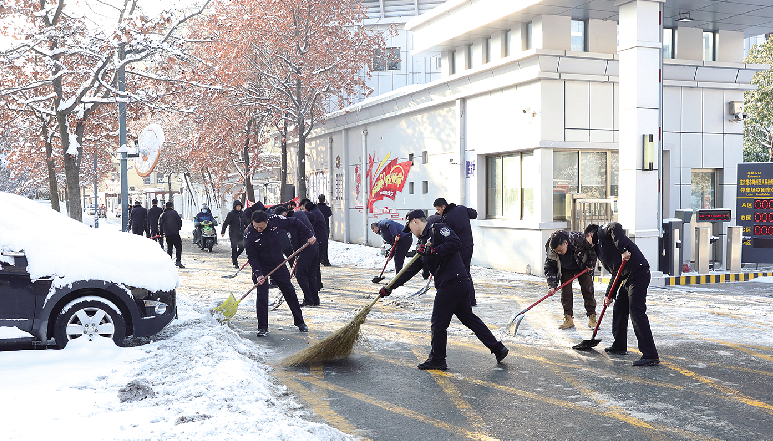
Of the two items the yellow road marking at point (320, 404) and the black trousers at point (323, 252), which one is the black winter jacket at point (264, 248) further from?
the black trousers at point (323, 252)

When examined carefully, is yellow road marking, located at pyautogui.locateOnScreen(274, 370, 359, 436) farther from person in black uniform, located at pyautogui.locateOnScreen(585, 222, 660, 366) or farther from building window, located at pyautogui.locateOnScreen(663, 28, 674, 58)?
building window, located at pyautogui.locateOnScreen(663, 28, 674, 58)

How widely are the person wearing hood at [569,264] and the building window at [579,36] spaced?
9.12 meters

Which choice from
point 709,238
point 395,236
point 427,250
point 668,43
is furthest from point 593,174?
point 427,250

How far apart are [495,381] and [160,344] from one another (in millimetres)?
3848

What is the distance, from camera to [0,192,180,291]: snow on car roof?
7.39 metres

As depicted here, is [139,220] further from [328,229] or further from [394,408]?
[394,408]

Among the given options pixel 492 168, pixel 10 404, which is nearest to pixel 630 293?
pixel 10 404

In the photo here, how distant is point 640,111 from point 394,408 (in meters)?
10.7

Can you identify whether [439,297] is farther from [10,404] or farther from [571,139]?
[571,139]

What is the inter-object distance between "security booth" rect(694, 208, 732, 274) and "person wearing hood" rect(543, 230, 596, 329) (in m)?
6.84

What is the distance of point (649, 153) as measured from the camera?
14.4 m

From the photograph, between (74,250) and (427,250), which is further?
(74,250)

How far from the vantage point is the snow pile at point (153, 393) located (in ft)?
16.1

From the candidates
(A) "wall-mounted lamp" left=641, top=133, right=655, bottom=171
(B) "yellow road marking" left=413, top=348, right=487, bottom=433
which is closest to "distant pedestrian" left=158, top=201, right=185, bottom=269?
(A) "wall-mounted lamp" left=641, top=133, right=655, bottom=171
